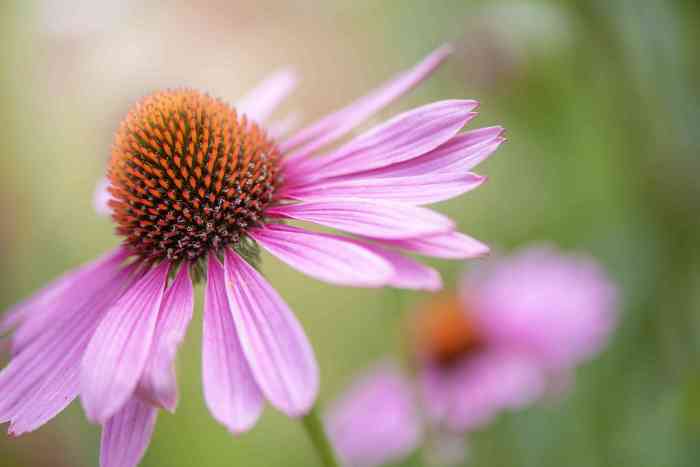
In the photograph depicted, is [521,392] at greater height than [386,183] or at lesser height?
lesser

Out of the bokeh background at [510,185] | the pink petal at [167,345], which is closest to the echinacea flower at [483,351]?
the bokeh background at [510,185]

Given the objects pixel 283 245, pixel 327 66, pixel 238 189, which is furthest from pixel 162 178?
pixel 327 66

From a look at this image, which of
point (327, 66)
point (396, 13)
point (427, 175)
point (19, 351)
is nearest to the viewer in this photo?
point (427, 175)

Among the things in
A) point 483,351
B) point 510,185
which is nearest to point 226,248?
point 483,351

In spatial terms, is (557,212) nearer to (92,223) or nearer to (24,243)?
(24,243)

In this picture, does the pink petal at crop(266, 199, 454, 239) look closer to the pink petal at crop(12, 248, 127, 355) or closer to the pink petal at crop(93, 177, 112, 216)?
the pink petal at crop(12, 248, 127, 355)

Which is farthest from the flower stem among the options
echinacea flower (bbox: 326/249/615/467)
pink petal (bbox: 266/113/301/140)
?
echinacea flower (bbox: 326/249/615/467)

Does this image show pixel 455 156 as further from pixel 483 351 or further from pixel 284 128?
pixel 483 351

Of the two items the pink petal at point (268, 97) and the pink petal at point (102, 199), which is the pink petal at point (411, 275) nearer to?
the pink petal at point (268, 97)
